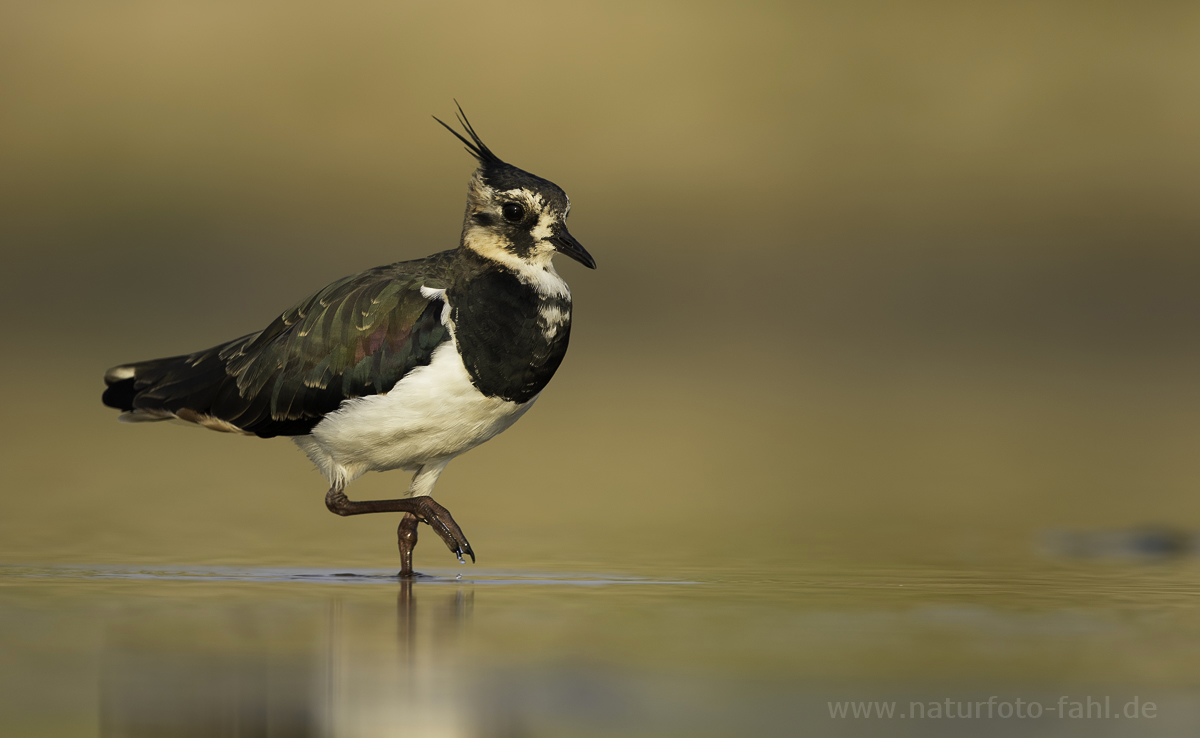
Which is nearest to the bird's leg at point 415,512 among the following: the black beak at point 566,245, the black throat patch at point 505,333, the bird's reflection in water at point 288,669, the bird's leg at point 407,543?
the bird's leg at point 407,543

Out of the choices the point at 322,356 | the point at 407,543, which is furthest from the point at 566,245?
the point at 407,543

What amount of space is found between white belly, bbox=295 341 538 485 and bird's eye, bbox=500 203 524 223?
35.0 inches

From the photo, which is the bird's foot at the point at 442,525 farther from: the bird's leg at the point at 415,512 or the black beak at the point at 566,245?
the black beak at the point at 566,245

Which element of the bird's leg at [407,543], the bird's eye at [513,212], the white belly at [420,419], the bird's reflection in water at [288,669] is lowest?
the bird's reflection in water at [288,669]

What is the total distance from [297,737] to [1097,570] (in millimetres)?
5395

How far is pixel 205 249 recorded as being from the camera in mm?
32719

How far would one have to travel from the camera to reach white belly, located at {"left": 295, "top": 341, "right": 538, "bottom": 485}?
366 inches

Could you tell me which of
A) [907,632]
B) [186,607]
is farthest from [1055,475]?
[186,607]

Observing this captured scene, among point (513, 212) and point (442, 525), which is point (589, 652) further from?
point (513, 212)

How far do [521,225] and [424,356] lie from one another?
986 mm

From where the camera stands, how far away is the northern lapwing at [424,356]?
9375 mm

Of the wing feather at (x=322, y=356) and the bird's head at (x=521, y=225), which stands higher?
the bird's head at (x=521, y=225)

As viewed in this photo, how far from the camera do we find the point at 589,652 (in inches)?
298

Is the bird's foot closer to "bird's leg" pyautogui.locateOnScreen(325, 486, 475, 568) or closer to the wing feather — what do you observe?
"bird's leg" pyautogui.locateOnScreen(325, 486, 475, 568)
